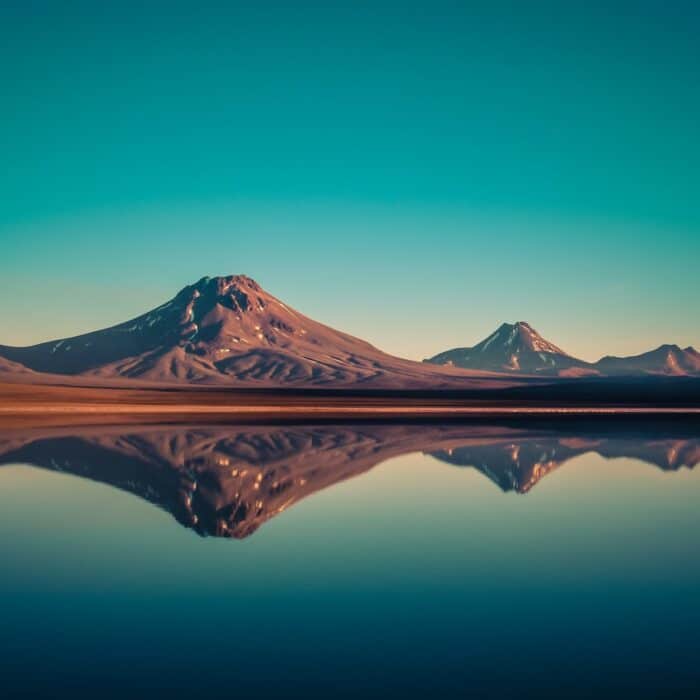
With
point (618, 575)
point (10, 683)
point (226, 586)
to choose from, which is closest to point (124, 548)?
point (226, 586)

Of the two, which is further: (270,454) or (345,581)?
(270,454)

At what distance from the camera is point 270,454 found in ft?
103

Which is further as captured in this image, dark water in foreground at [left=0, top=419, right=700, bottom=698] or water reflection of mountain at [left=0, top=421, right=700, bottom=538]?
water reflection of mountain at [left=0, top=421, right=700, bottom=538]

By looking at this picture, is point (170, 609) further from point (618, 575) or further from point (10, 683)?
point (618, 575)

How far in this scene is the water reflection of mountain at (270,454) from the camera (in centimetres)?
2019

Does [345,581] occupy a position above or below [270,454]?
below

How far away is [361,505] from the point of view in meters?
19.5

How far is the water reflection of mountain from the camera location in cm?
2019

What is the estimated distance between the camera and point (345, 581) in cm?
1201

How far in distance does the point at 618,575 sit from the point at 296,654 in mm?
6708

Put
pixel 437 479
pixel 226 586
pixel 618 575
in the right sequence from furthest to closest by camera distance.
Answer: pixel 437 479 < pixel 618 575 < pixel 226 586

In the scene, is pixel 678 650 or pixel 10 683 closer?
pixel 10 683

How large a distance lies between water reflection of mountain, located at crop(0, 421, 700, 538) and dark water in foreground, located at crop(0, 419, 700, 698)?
225mm

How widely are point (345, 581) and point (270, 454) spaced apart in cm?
1958
